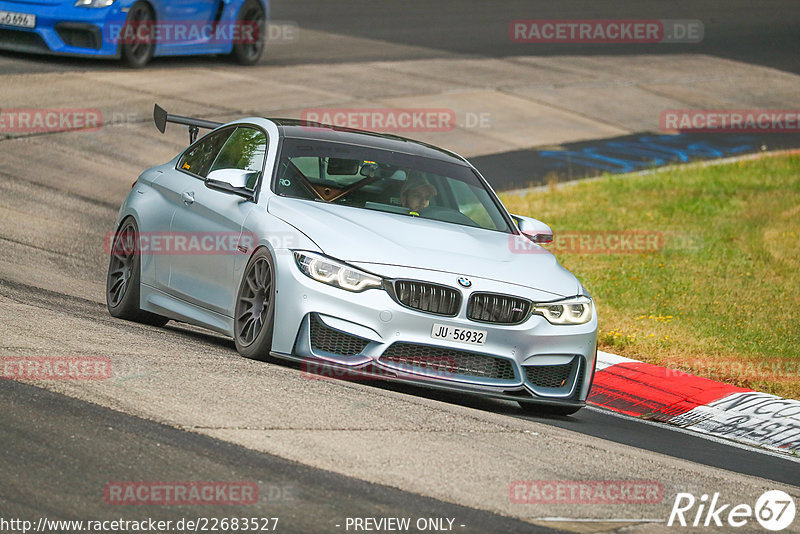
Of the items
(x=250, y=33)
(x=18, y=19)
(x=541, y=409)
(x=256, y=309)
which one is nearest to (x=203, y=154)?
(x=256, y=309)

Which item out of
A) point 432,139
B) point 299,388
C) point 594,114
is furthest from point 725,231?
point 299,388

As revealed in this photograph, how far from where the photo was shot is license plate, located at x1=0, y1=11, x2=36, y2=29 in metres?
19.0

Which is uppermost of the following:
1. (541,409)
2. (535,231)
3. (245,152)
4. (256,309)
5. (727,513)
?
(245,152)

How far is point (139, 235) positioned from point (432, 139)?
33.9 ft

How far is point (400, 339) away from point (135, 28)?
1362 cm

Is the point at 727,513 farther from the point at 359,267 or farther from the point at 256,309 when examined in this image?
the point at 256,309

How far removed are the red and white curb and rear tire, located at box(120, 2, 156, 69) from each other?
38.3ft

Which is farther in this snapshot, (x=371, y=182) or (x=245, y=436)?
(x=371, y=182)

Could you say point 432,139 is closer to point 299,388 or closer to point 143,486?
point 299,388

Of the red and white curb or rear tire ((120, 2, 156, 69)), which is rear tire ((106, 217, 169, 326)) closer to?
the red and white curb

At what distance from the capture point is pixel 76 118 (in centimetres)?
1791

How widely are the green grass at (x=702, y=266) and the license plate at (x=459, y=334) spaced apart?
10.3 ft

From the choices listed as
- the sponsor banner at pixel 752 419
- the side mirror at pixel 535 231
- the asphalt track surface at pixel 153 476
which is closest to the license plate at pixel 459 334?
the side mirror at pixel 535 231

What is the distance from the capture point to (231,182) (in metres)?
8.71
